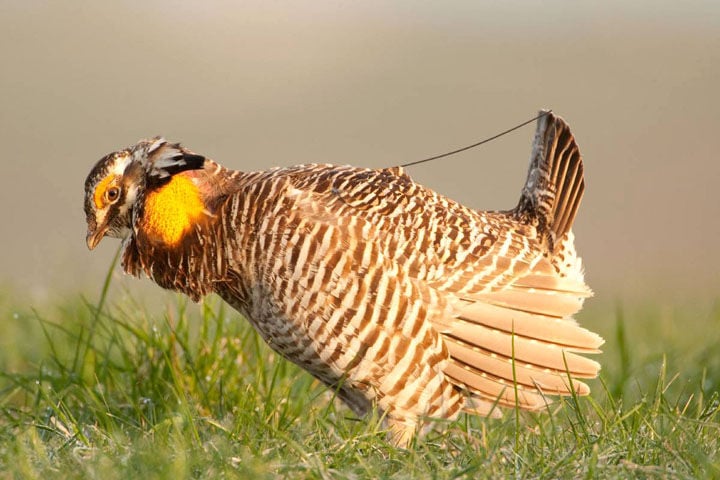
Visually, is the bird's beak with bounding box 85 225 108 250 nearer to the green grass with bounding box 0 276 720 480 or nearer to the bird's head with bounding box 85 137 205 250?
the bird's head with bounding box 85 137 205 250

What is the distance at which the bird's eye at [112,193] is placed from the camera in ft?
14.8

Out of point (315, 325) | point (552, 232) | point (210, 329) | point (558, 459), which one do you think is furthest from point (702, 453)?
point (210, 329)

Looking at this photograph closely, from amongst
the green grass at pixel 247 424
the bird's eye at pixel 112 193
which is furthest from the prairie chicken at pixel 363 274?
the green grass at pixel 247 424

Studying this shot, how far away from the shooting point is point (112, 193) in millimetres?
4547

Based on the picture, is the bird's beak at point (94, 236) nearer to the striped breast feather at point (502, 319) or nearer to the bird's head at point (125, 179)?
the bird's head at point (125, 179)

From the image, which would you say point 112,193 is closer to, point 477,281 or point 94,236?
point 94,236

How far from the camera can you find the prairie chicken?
13.6 ft

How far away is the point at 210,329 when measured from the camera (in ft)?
16.4

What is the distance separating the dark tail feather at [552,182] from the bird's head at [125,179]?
1.69m

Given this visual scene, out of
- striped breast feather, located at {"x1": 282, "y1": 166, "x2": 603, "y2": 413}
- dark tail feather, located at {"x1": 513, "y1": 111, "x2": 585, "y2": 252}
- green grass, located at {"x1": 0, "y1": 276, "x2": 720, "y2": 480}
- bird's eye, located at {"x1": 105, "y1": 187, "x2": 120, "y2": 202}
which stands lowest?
green grass, located at {"x1": 0, "y1": 276, "x2": 720, "y2": 480}

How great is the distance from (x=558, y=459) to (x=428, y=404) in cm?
112

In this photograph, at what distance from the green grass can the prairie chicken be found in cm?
21

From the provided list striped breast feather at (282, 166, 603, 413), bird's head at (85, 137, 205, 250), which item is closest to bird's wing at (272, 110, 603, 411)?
striped breast feather at (282, 166, 603, 413)

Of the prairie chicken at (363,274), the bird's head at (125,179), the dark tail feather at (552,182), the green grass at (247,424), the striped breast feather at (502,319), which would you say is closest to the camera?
the green grass at (247,424)
